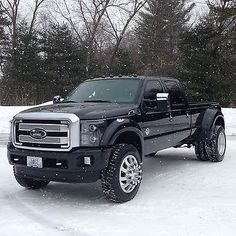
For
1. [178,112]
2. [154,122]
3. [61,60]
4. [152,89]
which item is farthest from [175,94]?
[61,60]

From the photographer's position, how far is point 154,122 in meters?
7.00

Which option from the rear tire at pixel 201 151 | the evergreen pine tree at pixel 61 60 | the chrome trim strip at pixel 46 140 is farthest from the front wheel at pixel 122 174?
the evergreen pine tree at pixel 61 60

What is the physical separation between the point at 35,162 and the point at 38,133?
419 mm

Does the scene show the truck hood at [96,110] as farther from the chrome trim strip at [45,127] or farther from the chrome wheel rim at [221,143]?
the chrome wheel rim at [221,143]

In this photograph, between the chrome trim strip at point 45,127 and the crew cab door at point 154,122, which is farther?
the crew cab door at point 154,122

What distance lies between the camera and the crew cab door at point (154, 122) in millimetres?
6759

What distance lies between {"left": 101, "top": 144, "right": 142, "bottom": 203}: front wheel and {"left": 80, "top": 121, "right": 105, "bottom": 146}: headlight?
393 mm

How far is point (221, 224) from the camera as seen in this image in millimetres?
4957

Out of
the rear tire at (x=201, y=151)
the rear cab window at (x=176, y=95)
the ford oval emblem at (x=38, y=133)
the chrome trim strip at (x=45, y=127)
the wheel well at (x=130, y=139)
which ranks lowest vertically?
the rear tire at (x=201, y=151)

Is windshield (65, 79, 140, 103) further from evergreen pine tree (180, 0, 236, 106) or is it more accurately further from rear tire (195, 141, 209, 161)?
evergreen pine tree (180, 0, 236, 106)

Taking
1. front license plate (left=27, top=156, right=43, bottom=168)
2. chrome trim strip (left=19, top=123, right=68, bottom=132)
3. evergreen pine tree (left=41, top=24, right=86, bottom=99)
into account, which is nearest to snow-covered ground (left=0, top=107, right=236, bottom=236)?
front license plate (left=27, top=156, right=43, bottom=168)

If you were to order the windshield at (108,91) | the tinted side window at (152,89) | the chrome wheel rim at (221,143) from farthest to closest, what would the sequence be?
the chrome wheel rim at (221,143) → the tinted side window at (152,89) → the windshield at (108,91)

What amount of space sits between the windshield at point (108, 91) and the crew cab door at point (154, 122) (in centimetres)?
24

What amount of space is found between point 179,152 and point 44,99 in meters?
20.2
